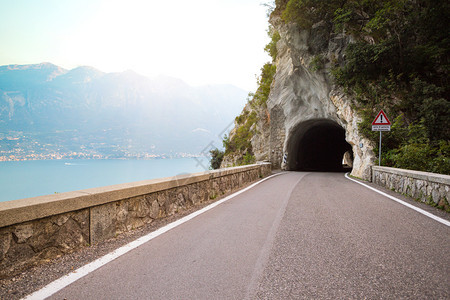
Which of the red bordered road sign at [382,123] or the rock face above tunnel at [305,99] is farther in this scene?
the rock face above tunnel at [305,99]

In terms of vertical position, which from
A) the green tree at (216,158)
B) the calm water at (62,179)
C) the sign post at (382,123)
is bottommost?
the calm water at (62,179)

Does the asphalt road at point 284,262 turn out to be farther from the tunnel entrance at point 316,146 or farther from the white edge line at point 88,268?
the tunnel entrance at point 316,146

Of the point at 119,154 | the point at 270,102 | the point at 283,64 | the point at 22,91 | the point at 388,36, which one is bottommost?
the point at 119,154

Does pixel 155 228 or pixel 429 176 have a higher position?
pixel 429 176

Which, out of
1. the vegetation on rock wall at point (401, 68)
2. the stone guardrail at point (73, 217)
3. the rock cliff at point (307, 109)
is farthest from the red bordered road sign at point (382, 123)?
the stone guardrail at point (73, 217)

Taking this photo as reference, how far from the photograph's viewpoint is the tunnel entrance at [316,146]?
83.3ft

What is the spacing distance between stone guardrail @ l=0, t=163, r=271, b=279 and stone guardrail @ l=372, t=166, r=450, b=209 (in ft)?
18.9

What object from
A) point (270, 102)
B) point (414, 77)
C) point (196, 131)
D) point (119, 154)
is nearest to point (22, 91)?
point (119, 154)

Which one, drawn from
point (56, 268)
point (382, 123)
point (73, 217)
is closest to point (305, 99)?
point (382, 123)

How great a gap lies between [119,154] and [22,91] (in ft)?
412

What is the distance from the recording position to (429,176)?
19.8 feet

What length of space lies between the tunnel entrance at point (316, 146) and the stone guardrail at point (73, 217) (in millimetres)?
20910

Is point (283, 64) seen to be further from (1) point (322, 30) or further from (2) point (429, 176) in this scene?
(2) point (429, 176)

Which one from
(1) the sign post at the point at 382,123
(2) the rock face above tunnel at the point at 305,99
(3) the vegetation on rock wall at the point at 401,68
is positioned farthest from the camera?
(2) the rock face above tunnel at the point at 305,99
